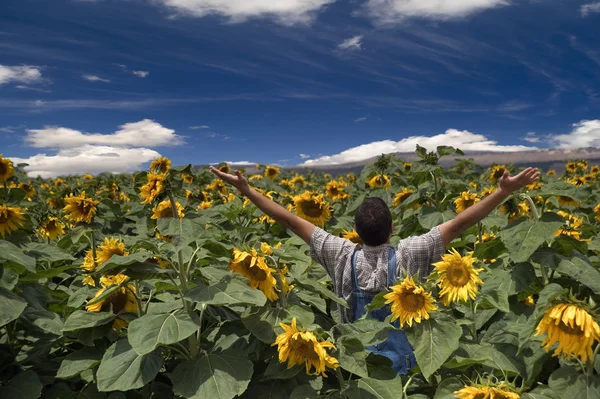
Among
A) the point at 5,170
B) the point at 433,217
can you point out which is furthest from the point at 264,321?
Answer: the point at 5,170

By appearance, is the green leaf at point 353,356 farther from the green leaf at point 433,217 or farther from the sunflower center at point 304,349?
the green leaf at point 433,217

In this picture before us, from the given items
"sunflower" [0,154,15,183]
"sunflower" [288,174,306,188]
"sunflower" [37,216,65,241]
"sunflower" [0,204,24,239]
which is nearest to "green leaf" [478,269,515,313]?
"sunflower" [0,204,24,239]

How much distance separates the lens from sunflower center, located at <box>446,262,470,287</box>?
9.34 ft

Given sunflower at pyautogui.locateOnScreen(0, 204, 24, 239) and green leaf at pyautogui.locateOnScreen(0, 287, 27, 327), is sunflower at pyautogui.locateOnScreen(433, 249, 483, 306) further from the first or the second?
sunflower at pyautogui.locateOnScreen(0, 204, 24, 239)

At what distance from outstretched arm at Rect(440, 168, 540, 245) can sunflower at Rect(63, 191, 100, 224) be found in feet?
11.4

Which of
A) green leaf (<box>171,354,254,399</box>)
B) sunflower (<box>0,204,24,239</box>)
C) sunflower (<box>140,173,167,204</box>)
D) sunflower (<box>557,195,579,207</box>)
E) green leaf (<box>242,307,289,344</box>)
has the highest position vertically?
sunflower (<box>140,173,167,204</box>)

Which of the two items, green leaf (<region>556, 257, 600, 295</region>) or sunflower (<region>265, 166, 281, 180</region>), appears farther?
sunflower (<region>265, 166, 281, 180</region>)

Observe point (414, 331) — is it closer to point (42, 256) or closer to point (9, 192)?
point (42, 256)

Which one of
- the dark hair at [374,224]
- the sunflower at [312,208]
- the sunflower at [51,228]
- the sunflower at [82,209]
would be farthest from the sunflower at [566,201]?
the sunflower at [51,228]

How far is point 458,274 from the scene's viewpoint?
287 cm

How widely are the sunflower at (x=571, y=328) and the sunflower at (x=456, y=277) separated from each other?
1.53ft

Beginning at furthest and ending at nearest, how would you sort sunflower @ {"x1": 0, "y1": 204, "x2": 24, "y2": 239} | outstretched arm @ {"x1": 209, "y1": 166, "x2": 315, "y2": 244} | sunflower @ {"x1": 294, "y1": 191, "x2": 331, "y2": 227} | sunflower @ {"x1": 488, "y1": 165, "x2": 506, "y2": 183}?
sunflower @ {"x1": 488, "y1": 165, "x2": 506, "y2": 183} < sunflower @ {"x1": 294, "y1": 191, "x2": 331, "y2": 227} < sunflower @ {"x1": 0, "y1": 204, "x2": 24, "y2": 239} < outstretched arm @ {"x1": 209, "y1": 166, "x2": 315, "y2": 244}

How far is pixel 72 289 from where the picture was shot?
168 inches

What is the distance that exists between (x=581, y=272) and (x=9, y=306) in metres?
3.05
